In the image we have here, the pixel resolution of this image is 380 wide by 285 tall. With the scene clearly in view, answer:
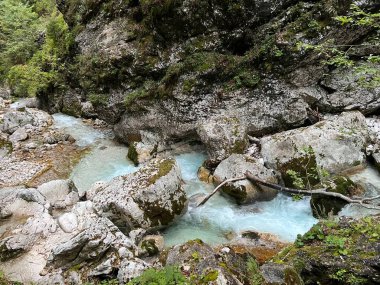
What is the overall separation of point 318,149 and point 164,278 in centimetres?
645

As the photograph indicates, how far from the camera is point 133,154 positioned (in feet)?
37.4

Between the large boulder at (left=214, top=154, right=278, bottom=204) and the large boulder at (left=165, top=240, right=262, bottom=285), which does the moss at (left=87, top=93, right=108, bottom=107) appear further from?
the large boulder at (left=165, top=240, right=262, bottom=285)

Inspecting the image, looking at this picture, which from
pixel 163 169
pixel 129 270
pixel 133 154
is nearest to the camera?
pixel 129 270

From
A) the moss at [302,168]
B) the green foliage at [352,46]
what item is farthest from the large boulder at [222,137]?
the green foliage at [352,46]

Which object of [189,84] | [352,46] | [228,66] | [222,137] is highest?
[352,46]

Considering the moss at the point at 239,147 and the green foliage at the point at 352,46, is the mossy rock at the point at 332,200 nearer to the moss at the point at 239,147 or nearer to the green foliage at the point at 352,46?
the green foliage at the point at 352,46

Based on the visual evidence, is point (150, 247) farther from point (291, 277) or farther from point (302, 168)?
point (302, 168)

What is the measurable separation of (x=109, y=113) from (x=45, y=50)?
790cm

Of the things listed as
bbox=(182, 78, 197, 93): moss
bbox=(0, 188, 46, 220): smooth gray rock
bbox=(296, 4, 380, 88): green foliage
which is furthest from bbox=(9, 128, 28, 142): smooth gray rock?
bbox=(296, 4, 380, 88): green foliage

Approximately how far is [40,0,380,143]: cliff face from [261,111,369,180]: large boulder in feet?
3.99

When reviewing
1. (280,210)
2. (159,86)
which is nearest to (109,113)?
(159,86)

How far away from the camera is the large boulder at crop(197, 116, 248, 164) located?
10211 millimetres

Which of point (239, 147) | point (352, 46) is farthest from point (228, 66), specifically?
point (352, 46)

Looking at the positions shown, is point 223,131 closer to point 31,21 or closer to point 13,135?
point 13,135
